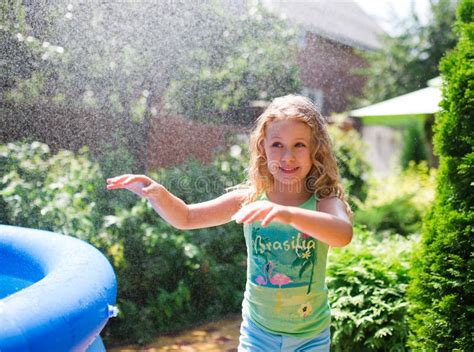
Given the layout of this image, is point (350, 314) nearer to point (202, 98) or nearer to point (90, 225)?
point (90, 225)

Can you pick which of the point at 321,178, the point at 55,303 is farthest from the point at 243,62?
the point at 55,303

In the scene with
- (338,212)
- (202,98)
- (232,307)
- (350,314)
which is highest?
(202,98)

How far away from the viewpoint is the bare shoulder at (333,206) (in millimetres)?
1765

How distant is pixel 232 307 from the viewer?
448 centimetres

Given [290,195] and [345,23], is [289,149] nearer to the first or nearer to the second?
[290,195]

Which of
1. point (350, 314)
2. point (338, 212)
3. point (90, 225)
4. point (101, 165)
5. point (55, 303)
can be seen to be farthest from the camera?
point (101, 165)

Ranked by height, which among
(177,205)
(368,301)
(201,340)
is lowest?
(201,340)

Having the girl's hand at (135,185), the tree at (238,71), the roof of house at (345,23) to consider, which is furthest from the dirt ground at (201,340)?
the roof of house at (345,23)

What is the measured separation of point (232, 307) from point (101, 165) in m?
1.37

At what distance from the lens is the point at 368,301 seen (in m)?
3.14

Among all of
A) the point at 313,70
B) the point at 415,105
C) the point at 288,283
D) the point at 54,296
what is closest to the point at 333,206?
the point at 288,283

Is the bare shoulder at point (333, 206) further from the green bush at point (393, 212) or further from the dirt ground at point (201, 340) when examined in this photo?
the green bush at point (393, 212)

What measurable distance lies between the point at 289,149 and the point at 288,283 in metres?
0.39

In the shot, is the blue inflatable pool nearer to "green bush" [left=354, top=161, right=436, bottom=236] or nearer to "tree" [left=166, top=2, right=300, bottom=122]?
"tree" [left=166, top=2, right=300, bottom=122]
